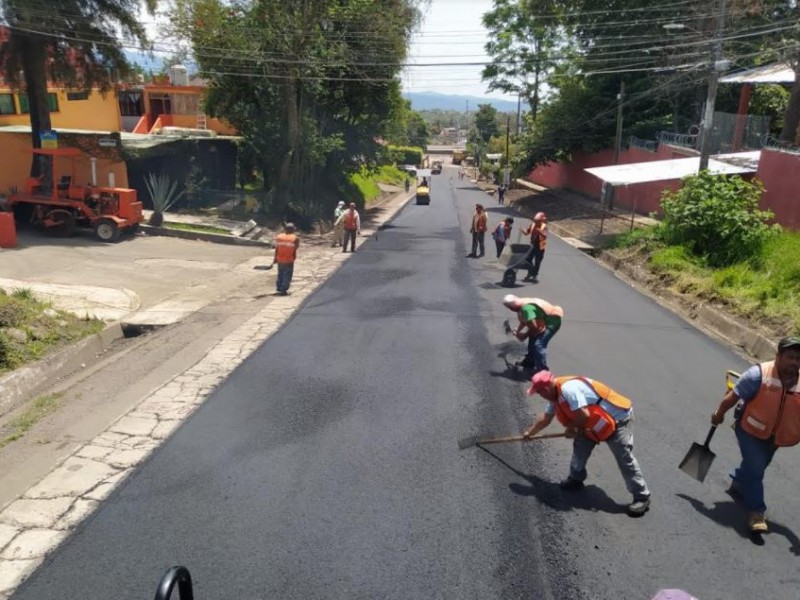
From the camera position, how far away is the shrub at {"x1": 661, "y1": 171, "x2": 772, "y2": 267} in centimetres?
1440

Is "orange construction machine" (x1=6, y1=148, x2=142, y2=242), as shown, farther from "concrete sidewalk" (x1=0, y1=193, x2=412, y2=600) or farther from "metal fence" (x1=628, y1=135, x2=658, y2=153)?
"metal fence" (x1=628, y1=135, x2=658, y2=153)

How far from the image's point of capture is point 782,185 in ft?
53.0

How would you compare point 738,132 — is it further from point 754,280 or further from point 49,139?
point 49,139

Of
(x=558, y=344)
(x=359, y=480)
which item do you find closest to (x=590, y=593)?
(x=359, y=480)

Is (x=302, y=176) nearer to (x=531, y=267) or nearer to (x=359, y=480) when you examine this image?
(x=531, y=267)

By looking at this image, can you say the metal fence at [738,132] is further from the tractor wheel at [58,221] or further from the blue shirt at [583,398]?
the tractor wheel at [58,221]

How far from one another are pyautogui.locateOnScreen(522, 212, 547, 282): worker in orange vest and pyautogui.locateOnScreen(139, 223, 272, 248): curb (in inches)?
362

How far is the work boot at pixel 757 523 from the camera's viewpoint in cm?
492

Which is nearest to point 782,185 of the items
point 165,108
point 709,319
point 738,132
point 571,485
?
point 709,319

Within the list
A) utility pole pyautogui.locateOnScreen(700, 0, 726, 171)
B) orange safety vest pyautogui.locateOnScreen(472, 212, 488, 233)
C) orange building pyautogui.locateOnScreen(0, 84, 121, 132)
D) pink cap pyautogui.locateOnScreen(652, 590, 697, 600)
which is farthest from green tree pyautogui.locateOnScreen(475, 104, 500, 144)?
pink cap pyautogui.locateOnScreen(652, 590, 697, 600)

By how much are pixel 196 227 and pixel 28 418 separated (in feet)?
48.2

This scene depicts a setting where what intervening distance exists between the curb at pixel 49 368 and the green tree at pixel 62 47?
38.2 feet

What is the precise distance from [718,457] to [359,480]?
3685 mm

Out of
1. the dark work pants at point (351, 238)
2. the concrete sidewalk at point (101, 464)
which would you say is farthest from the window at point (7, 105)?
the concrete sidewalk at point (101, 464)
